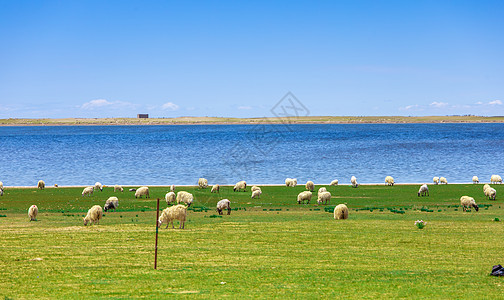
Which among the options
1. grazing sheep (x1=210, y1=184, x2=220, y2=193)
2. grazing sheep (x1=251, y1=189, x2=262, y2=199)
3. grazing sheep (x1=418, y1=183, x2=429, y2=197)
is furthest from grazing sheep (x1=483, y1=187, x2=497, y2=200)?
grazing sheep (x1=210, y1=184, x2=220, y2=193)

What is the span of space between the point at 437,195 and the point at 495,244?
95.4 feet

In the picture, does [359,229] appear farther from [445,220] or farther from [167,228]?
[167,228]

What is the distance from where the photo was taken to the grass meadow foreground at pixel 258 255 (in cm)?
1603

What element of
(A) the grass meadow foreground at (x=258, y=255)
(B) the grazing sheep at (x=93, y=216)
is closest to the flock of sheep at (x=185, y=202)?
(B) the grazing sheep at (x=93, y=216)

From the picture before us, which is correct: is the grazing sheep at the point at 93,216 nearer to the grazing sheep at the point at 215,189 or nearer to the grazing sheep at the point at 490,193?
the grazing sheep at the point at 215,189

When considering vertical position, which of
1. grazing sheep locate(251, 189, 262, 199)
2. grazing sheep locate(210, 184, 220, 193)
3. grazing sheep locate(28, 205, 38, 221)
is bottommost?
grazing sheep locate(210, 184, 220, 193)

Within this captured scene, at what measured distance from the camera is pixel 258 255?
2147cm

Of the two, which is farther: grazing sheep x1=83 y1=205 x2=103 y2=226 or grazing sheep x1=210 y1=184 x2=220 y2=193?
grazing sheep x1=210 y1=184 x2=220 y2=193

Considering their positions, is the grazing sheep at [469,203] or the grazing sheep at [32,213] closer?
the grazing sheep at [32,213]

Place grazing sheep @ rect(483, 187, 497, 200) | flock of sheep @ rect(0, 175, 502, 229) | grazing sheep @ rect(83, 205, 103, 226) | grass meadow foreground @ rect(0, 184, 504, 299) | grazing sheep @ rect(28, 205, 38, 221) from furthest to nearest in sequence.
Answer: grazing sheep @ rect(483, 187, 497, 200)
grazing sheep @ rect(28, 205, 38, 221)
grazing sheep @ rect(83, 205, 103, 226)
flock of sheep @ rect(0, 175, 502, 229)
grass meadow foreground @ rect(0, 184, 504, 299)

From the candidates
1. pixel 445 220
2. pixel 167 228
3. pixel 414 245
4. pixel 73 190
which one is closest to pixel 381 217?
pixel 445 220

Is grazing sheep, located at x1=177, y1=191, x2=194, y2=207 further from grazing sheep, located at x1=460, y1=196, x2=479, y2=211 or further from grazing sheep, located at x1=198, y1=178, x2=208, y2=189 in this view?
grazing sheep, located at x1=460, y1=196, x2=479, y2=211

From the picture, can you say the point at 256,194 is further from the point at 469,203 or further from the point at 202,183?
the point at 469,203

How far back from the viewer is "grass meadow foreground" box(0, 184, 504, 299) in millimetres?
16031
